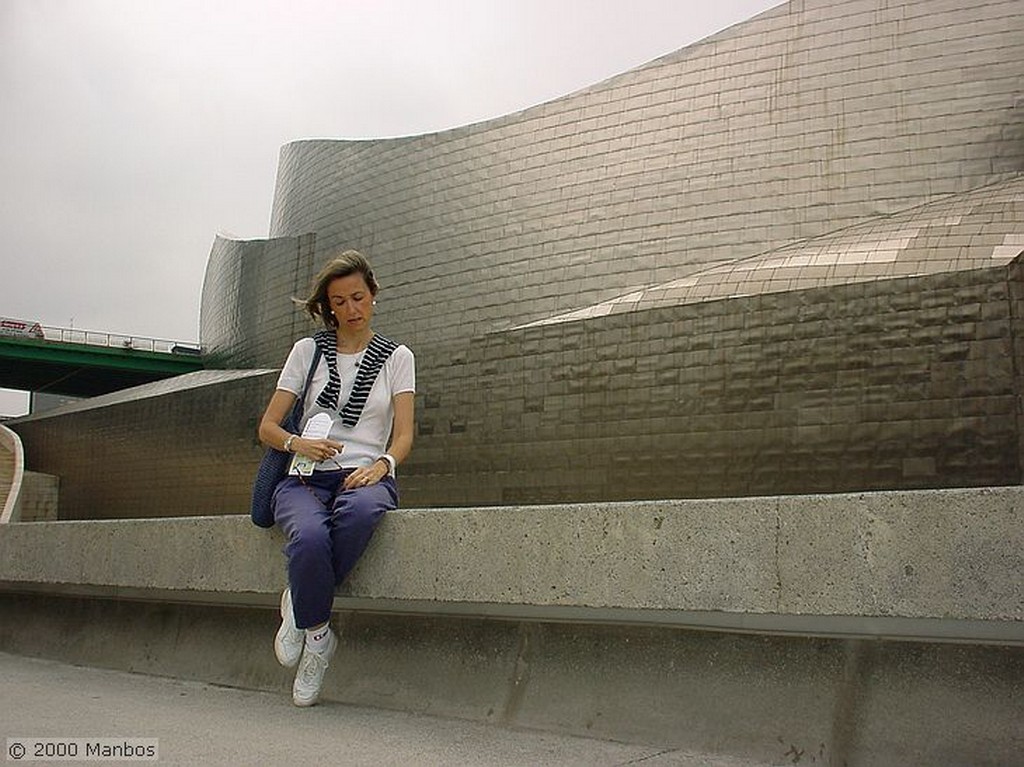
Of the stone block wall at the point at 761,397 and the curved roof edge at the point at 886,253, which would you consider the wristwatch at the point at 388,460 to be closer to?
the stone block wall at the point at 761,397

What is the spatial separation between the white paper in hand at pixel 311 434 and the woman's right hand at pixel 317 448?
0.02m

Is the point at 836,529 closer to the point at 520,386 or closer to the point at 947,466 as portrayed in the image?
the point at 947,466

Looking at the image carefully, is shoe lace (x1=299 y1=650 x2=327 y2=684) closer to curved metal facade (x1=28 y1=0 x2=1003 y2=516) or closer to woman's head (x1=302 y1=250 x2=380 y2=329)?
woman's head (x1=302 y1=250 x2=380 y2=329)

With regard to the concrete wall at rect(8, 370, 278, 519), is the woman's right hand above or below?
below

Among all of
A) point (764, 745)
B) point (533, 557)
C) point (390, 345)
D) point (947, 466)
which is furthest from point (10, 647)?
point (947, 466)

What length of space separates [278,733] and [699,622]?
113 cm

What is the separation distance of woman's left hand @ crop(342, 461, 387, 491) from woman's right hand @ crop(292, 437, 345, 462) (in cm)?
9

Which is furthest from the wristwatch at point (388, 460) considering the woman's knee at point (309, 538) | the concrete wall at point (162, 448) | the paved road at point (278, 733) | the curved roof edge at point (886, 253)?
the concrete wall at point (162, 448)

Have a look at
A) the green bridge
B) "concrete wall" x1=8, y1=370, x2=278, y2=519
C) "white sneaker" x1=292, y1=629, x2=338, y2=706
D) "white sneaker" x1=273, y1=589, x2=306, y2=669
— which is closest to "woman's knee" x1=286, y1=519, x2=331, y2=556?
"white sneaker" x1=273, y1=589, x2=306, y2=669

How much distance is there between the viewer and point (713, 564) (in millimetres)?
2482

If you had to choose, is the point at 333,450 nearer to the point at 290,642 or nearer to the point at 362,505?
the point at 362,505

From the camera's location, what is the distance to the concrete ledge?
6.99 ft

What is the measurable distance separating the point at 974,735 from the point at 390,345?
83.3 inches

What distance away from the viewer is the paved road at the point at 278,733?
233cm
